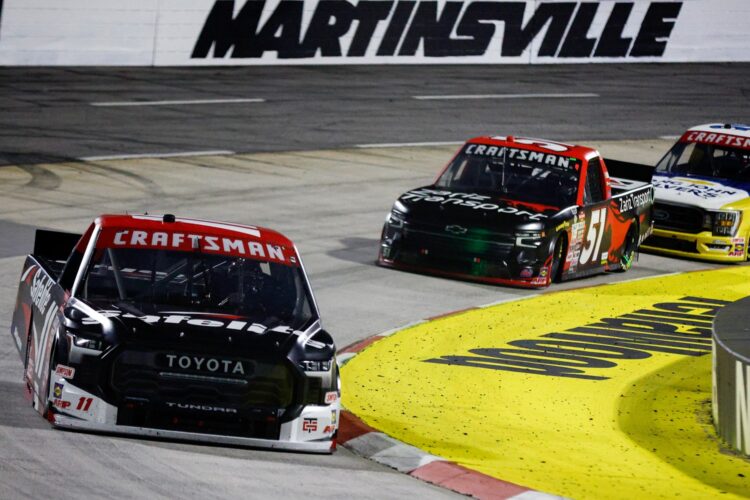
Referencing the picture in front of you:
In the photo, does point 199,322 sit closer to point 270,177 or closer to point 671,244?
point 671,244

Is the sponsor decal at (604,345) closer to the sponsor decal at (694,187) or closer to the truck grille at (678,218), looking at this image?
the truck grille at (678,218)

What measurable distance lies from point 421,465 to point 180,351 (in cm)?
163

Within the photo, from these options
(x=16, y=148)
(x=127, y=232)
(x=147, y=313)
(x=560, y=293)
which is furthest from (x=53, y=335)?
(x=16, y=148)

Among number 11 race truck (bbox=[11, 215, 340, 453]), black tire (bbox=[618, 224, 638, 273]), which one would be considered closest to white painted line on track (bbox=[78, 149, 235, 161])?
black tire (bbox=[618, 224, 638, 273])

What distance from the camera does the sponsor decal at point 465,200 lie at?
15.7 metres

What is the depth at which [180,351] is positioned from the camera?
28.1 ft

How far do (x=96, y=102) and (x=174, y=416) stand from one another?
735 inches

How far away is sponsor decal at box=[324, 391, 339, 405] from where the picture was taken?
884 centimetres

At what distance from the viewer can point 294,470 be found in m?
8.63

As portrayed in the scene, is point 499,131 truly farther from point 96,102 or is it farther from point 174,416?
point 174,416

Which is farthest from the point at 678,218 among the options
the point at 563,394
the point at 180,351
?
the point at 180,351

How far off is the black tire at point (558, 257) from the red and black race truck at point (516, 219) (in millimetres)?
11

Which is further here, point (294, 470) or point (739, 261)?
point (739, 261)

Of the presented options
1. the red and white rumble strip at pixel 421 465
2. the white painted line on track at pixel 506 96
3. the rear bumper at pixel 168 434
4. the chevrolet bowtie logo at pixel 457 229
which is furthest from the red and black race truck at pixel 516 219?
the white painted line on track at pixel 506 96
